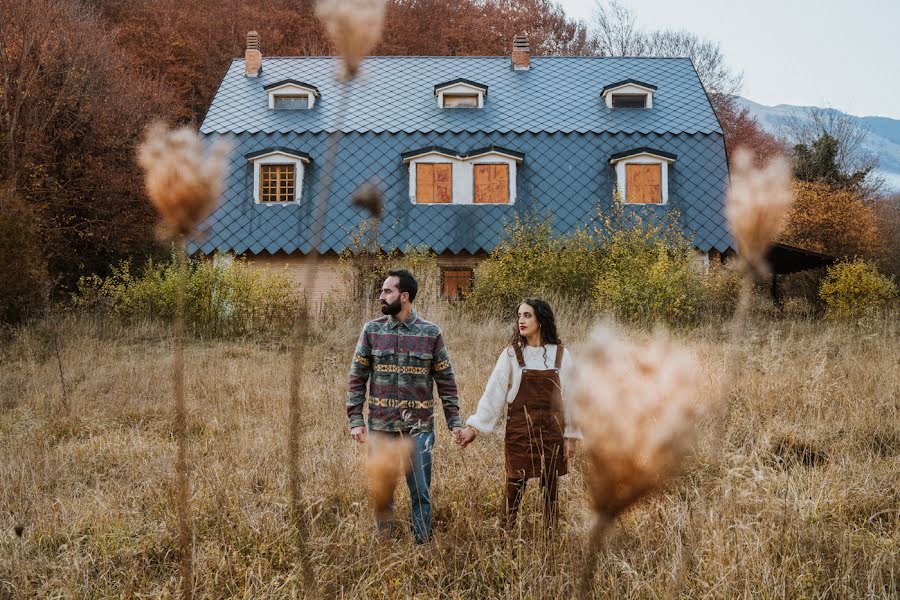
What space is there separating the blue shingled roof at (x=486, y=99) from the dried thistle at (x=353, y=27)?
16187 mm

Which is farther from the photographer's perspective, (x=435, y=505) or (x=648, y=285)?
(x=648, y=285)

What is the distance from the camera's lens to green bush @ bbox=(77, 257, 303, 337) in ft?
Result: 42.0

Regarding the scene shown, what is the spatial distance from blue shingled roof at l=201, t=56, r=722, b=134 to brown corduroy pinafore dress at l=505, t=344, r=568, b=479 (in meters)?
13.5

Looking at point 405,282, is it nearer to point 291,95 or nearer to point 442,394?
point 442,394

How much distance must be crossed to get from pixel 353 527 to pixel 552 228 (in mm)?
13347

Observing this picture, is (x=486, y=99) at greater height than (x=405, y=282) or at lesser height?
greater

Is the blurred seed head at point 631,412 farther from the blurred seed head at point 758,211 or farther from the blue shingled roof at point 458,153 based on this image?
the blue shingled roof at point 458,153

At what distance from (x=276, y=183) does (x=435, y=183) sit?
3847 mm

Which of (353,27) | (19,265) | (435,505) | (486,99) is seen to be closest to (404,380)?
(435,505)

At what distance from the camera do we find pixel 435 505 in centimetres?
434

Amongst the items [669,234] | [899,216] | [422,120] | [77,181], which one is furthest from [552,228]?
[899,216]

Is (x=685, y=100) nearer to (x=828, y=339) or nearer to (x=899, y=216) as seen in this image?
(x=828, y=339)

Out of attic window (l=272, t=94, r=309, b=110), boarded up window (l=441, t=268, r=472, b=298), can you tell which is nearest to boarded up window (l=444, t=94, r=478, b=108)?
attic window (l=272, t=94, r=309, b=110)

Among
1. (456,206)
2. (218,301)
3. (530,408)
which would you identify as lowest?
(530,408)
